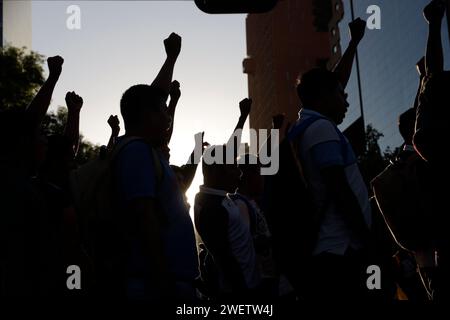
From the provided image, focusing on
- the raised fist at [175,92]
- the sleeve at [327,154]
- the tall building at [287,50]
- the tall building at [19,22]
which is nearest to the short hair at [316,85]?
the sleeve at [327,154]

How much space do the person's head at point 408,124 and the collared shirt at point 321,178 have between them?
3.70 ft

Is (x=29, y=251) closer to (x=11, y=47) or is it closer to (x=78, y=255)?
(x=78, y=255)

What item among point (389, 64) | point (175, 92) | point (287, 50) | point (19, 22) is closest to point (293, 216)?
point (175, 92)

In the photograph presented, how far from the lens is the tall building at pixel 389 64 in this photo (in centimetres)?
6562

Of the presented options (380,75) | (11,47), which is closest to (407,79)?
(380,75)

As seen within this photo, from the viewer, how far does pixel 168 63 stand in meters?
4.15

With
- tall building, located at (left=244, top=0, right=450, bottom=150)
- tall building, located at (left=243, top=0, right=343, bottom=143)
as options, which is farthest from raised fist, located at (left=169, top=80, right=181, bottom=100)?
tall building, located at (left=243, top=0, right=343, bottom=143)

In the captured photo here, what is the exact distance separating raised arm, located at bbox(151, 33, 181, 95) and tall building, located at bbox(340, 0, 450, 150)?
57.4m

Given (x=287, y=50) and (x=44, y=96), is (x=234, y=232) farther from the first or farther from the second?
(x=287, y=50)

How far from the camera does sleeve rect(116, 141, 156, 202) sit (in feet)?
9.89

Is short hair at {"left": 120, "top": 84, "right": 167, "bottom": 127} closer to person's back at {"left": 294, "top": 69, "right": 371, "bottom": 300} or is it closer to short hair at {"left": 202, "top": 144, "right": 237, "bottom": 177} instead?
person's back at {"left": 294, "top": 69, "right": 371, "bottom": 300}

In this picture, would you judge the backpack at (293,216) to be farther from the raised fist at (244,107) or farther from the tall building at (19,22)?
the tall building at (19,22)
